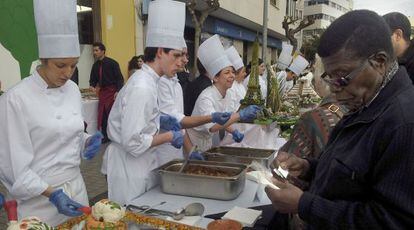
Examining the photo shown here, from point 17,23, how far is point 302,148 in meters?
3.67

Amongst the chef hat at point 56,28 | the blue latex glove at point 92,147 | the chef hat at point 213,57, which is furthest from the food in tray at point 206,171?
the chef hat at point 213,57

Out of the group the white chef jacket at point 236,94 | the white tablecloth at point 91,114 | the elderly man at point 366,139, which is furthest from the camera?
the white tablecloth at point 91,114

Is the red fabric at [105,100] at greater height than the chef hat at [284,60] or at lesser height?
lesser

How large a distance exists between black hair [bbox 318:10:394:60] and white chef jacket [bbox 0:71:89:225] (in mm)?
1105

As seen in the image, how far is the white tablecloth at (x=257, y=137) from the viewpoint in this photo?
2.80 m

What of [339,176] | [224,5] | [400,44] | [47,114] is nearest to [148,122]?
[47,114]

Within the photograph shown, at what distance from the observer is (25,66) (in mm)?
4105

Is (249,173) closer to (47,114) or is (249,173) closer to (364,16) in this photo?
(47,114)

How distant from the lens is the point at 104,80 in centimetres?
518

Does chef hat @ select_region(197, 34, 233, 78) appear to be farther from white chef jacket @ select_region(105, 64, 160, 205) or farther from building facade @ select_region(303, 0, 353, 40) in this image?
building facade @ select_region(303, 0, 353, 40)

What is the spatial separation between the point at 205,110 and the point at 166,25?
79 cm

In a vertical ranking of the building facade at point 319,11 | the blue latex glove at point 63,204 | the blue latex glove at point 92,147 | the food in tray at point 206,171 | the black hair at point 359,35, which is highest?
the building facade at point 319,11

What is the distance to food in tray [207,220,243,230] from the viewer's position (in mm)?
1264

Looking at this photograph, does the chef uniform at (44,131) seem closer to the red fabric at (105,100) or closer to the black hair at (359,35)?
the black hair at (359,35)
